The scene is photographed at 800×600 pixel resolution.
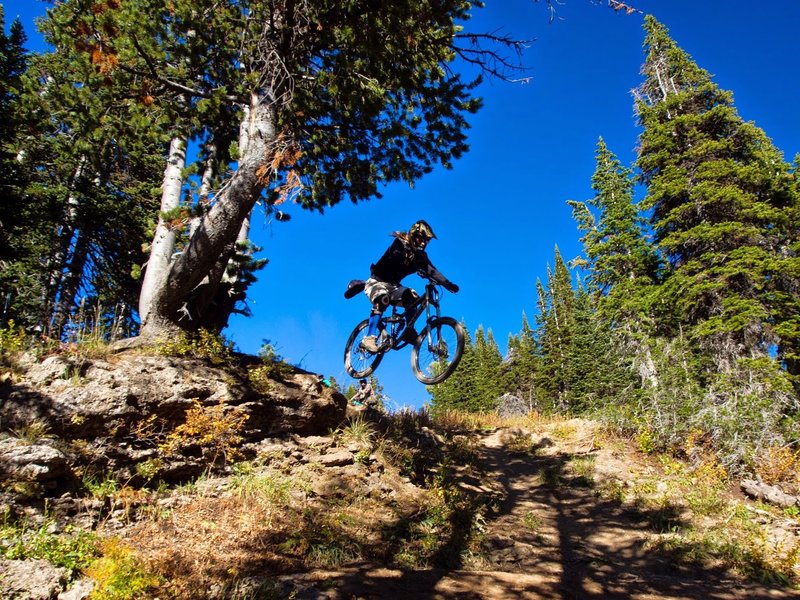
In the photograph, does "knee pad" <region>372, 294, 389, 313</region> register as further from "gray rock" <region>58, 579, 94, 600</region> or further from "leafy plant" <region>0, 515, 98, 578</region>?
"gray rock" <region>58, 579, 94, 600</region>

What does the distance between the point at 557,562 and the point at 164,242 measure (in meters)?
7.93

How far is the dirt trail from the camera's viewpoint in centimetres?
438

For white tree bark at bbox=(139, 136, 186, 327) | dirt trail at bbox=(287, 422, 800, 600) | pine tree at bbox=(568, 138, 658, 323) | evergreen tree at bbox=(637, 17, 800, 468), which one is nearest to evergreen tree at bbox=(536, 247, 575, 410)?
pine tree at bbox=(568, 138, 658, 323)

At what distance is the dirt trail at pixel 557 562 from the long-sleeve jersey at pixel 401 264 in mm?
4162

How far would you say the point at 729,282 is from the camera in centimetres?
1620

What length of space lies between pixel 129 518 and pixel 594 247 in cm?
2409

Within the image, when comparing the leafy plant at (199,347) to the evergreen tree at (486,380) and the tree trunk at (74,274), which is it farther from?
the evergreen tree at (486,380)

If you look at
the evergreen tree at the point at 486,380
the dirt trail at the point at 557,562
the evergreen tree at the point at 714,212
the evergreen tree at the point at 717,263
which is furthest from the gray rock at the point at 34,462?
the evergreen tree at the point at 486,380

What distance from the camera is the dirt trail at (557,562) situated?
4.38 m

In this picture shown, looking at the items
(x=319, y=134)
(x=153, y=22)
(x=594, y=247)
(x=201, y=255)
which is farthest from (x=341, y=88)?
(x=594, y=247)

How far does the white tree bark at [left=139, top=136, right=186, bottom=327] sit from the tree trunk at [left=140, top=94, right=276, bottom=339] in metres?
0.03

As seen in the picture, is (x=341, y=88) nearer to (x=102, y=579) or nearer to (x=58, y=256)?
(x=102, y=579)

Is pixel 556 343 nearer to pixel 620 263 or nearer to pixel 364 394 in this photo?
pixel 620 263

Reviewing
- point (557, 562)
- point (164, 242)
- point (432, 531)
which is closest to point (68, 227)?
point (164, 242)
